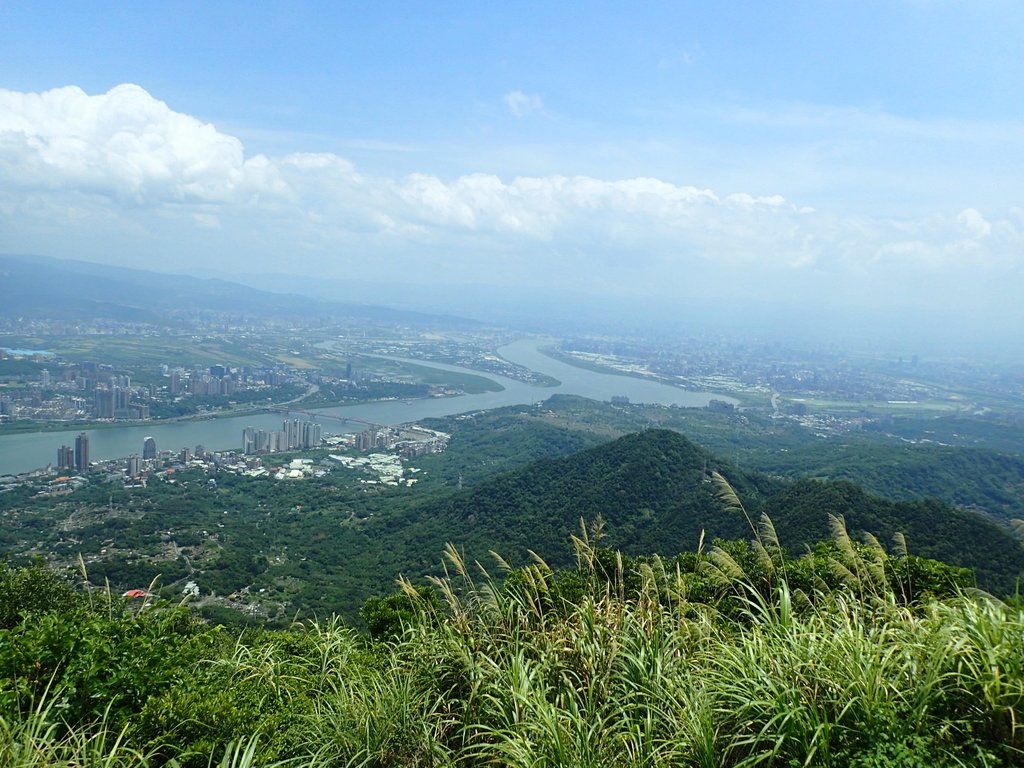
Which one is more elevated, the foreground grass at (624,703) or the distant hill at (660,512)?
the foreground grass at (624,703)

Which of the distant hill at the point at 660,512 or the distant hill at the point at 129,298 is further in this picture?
the distant hill at the point at 129,298

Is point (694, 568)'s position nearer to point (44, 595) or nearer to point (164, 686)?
point (164, 686)

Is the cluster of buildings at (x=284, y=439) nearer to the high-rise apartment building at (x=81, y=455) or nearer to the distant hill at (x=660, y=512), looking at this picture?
the high-rise apartment building at (x=81, y=455)

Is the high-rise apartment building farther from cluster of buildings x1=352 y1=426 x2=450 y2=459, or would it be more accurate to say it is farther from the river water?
cluster of buildings x1=352 y1=426 x2=450 y2=459

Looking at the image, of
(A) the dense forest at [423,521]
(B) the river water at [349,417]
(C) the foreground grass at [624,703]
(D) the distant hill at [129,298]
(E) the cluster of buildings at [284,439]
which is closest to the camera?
(C) the foreground grass at [624,703]

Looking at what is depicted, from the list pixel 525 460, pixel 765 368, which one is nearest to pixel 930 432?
pixel 525 460

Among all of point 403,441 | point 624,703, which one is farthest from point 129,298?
point 624,703

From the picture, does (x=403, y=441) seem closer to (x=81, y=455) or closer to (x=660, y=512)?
(x=81, y=455)

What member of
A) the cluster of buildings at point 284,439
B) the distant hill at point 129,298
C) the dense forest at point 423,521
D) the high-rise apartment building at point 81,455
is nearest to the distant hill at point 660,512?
the dense forest at point 423,521

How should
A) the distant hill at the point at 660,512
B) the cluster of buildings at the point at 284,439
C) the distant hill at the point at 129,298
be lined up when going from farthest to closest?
the distant hill at the point at 129,298, the cluster of buildings at the point at 284,439, the distant hill at the point at 660,512
